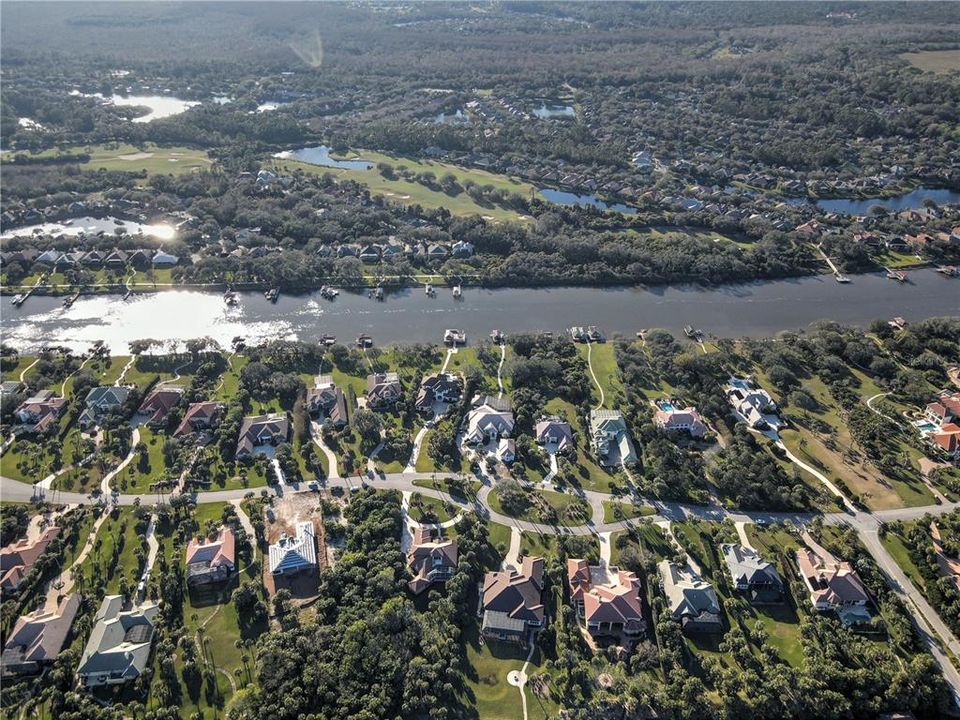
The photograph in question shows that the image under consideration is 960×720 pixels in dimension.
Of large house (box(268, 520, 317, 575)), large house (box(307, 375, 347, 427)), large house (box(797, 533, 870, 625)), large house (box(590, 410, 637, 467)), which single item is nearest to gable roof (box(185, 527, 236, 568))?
large house (box(268, 520, 317, 575))

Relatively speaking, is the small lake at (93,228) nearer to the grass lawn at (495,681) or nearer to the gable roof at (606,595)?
the grass lawn at (495,681)

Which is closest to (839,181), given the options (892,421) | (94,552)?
(892,421)

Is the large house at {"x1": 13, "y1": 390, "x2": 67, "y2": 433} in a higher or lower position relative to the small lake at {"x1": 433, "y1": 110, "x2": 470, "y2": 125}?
lower

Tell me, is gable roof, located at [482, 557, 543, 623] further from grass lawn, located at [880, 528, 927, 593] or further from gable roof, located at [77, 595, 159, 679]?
grass lawn, located at [880, 528, 927, 593]

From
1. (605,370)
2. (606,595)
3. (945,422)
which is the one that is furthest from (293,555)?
(945,422)

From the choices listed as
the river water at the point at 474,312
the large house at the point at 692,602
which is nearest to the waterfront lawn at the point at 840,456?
the large house at the point at 692,602

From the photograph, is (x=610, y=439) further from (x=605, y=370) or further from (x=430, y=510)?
(x=430, y=510)

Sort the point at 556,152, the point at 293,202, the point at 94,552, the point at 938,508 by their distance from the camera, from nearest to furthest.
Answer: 1. the point at 94,552
2. the point at 938,508
3. the point at 293,202
4. the point at 556,152

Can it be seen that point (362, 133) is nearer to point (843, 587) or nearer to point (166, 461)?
point (166, 461)
